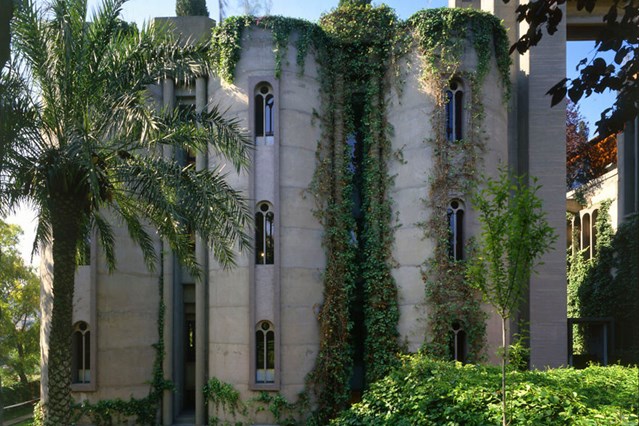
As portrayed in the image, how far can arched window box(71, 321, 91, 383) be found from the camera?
14516mm

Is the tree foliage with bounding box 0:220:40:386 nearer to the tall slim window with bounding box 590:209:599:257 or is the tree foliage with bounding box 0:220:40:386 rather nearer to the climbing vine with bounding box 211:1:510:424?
the climbing vine with bounding box 211:1:510:424

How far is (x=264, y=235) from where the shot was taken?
14305 mm

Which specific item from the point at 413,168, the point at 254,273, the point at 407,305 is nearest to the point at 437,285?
the point at 407,305

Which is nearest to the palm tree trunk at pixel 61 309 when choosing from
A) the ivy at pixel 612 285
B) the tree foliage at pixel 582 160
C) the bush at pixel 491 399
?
the bush at pixel 491 399

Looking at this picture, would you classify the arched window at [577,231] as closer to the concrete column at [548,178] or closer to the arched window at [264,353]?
the concrete column at [548,178]

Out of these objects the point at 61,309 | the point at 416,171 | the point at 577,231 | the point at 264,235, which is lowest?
the point at 61,309

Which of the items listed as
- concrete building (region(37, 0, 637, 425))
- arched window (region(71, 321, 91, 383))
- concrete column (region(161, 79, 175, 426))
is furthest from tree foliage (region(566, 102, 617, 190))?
arched window (region(71, 321, 91, 383))

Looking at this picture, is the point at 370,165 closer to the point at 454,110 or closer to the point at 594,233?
the point at 454,110

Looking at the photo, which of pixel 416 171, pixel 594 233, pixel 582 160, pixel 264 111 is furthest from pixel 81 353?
pixel 582 160

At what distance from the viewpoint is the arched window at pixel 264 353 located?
13.9m

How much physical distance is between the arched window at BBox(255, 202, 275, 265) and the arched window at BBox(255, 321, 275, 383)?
5.57 ft

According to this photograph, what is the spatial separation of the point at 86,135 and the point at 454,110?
33.2 ft

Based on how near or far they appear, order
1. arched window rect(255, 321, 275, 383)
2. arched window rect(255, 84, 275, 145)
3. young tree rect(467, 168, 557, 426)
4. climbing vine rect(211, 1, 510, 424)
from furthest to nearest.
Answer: arched window rect(255, 84, 275, 145) → climbing vine rect(211, 1, 510, 424) → arched window rect(255, 321, 275, 383) → young tree rect(467, 168, 557, 426)

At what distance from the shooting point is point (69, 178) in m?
9.23
